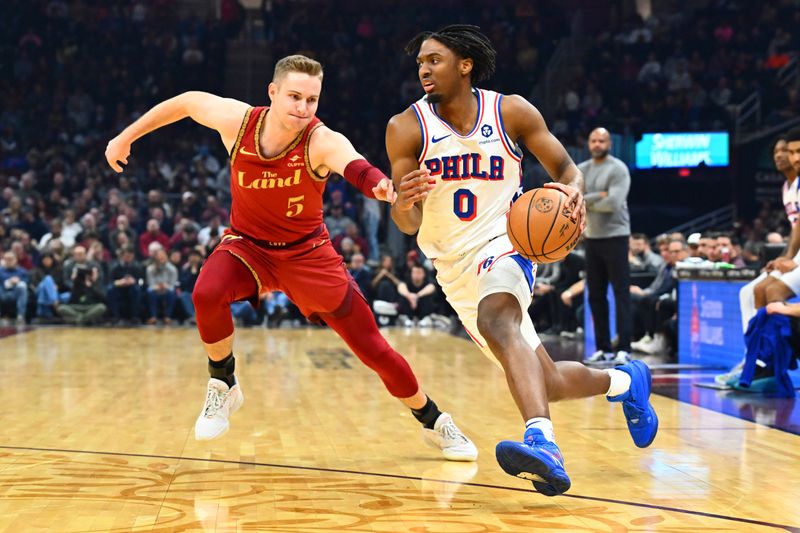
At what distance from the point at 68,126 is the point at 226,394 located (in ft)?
55.7

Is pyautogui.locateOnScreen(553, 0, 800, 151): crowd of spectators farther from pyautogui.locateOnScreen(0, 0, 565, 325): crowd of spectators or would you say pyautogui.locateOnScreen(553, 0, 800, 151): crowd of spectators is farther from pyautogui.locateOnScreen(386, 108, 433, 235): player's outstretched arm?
pyautogui.locateOnScreen(386, 108, 433, 235): player's outstretched arm

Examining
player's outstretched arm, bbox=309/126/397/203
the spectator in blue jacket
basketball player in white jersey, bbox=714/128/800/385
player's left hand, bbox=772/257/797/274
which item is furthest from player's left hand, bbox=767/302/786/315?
the spectator in blue jacket

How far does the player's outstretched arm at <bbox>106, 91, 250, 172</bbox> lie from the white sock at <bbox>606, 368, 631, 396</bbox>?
184 cm

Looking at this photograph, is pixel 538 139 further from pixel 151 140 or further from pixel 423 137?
pixel 151 140

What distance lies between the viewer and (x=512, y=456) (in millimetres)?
3346

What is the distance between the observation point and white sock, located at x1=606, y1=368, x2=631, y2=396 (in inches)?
167

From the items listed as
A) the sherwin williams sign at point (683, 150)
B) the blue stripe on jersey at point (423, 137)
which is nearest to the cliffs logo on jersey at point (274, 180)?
the blue stripe on jersey at point (423, 137)

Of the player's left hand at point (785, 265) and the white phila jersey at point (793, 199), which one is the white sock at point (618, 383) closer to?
the player's left hand at point (785, 265)

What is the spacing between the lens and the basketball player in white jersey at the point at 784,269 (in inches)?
258

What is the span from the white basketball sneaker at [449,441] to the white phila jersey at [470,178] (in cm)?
76

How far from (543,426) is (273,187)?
5.08 feet

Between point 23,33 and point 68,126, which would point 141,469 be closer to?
point 68,126

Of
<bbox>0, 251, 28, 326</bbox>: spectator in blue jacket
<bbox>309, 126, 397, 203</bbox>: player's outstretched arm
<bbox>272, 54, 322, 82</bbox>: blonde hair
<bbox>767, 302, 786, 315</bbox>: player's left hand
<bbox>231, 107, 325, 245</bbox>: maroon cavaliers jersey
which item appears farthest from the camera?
<bbox>0, 251, 28, 326</bbox>: spectator in blue jacket

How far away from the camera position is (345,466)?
14.0 ft
